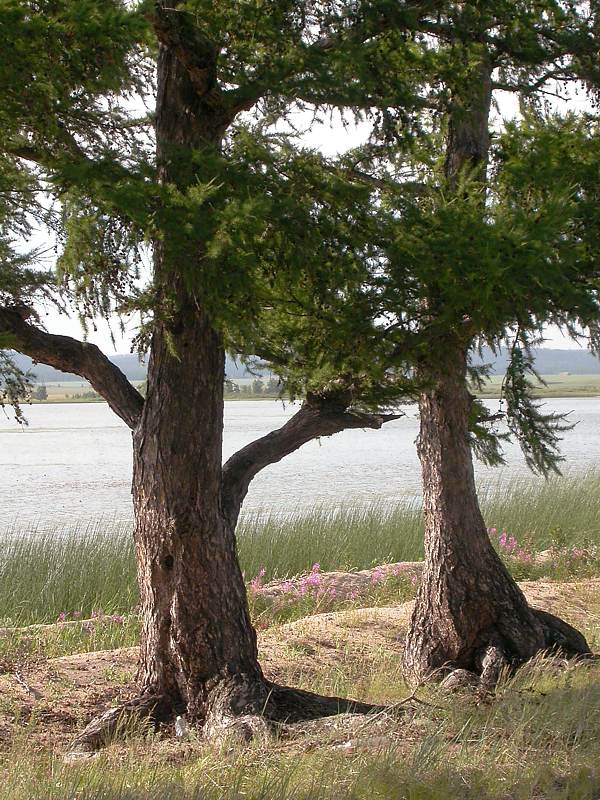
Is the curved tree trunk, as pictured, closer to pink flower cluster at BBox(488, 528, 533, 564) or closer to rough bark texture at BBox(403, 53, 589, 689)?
rough bark texture at BBox(403, 53, 589, 689)

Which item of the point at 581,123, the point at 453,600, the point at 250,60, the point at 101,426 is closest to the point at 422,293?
the point at 250,60

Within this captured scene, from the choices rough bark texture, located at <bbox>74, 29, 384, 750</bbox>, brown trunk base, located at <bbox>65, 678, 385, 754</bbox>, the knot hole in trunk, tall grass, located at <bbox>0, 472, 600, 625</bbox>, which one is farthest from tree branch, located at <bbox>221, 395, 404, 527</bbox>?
tall grass, located at <bbox>0, 472, 600, 625</bbox>

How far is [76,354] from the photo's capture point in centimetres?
617

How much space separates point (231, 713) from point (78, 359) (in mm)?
2445

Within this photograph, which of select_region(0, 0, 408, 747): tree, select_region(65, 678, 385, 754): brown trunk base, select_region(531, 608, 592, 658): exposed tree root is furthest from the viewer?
select_region(531, 608, 592, 658): exposed tree root

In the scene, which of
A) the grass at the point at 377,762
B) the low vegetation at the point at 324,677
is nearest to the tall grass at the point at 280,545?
the low vegetation at the point at 324,677

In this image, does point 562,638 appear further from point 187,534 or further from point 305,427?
point 187,534

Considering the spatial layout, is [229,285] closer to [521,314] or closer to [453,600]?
[521,314]

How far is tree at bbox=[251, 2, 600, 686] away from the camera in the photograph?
462cm

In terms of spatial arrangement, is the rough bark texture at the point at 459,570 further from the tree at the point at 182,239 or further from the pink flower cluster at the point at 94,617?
the pink flower cluster at the point at 94,617

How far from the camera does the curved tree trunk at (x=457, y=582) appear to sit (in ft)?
23.5

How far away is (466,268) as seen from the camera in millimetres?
4555

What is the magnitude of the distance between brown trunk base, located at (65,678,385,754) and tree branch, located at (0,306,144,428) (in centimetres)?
179

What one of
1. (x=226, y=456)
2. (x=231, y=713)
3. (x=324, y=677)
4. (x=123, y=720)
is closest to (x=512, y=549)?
(x=324, y=677)
